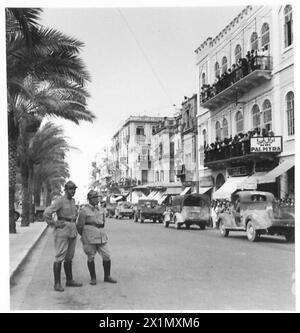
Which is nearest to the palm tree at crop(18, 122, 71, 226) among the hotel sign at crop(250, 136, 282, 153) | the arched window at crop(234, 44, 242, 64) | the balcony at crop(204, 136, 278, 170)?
the balcony at crop(204, 136, 278, 170)

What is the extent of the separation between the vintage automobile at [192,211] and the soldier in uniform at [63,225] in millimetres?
16080

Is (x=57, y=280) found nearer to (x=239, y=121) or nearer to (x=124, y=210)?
(x=239, y=121)

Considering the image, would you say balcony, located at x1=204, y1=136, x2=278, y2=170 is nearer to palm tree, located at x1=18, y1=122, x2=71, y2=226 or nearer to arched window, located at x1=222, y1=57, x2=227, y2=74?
arched window, located at x1=222, y1=57, x2=227, y2=74

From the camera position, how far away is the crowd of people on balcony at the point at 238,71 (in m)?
22.6

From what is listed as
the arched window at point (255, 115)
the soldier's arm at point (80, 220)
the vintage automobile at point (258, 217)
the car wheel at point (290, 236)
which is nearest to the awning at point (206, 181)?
the arched window at point (255, 115)

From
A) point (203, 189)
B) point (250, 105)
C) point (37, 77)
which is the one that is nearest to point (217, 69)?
point (250, 105)

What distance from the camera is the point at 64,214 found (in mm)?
8883

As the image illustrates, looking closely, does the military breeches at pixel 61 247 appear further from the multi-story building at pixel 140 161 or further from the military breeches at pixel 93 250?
the multi-story building at pixel 140 161

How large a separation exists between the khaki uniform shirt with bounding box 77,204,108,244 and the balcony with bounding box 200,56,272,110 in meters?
15.0

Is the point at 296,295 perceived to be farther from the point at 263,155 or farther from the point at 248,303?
the point at 263,155

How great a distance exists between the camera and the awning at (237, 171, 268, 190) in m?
21.3

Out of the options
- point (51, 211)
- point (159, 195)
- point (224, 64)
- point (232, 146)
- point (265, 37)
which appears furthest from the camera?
point (159, 195)

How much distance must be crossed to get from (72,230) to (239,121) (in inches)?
722

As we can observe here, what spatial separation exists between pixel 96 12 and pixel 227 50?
62.3ft
